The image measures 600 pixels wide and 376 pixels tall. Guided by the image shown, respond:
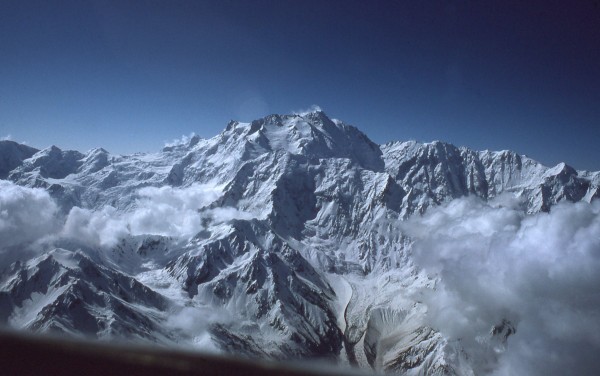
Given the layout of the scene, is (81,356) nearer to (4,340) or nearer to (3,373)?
(3,373)

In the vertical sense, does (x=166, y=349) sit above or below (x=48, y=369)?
above

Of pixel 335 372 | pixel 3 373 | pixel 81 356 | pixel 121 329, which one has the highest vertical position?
pixel 121 329

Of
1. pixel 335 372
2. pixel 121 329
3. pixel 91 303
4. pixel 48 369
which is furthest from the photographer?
pixel 91 303

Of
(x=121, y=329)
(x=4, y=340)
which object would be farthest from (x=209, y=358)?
(x=121, y=329)

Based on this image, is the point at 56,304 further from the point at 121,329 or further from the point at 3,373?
the point at 3,373

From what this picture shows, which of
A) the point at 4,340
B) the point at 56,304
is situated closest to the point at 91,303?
the point at 56,304

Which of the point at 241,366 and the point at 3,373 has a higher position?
the point at 241,366

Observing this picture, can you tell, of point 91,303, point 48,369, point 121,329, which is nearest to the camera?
point 48,369

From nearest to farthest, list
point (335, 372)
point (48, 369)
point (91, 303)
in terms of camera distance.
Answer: point (48, 369), point (335, 372), point (91, 303)

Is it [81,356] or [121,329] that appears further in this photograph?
[121,329]
